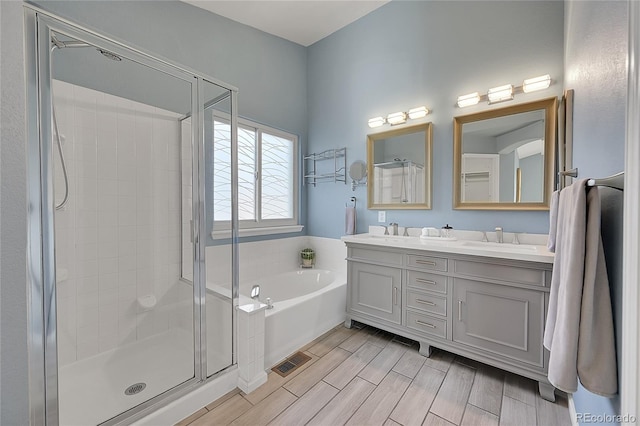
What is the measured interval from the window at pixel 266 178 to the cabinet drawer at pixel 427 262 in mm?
1595

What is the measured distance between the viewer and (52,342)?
1.12 m

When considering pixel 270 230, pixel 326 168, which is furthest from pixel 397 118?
pixel 270 230

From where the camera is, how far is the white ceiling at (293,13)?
8.78 ft

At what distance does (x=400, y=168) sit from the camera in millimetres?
2791

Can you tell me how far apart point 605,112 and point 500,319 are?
1.34 m

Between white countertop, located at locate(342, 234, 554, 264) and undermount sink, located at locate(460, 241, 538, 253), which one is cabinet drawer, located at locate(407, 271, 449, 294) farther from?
undermount sink, located at locate(460, 241, 538, 253)

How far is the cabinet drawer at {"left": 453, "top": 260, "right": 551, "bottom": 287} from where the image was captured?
5.35ft

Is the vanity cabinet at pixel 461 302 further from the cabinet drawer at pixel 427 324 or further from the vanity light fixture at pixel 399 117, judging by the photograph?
the vanity light fixture at pixel 399 117

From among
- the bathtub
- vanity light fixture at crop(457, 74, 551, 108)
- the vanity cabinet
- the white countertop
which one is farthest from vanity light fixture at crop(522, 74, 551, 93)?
the bathtub

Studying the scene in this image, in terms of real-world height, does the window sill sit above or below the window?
below

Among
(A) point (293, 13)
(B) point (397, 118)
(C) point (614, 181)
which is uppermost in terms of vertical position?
(A) point (293, 13)

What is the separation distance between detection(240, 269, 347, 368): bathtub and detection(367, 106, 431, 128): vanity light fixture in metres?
1.70

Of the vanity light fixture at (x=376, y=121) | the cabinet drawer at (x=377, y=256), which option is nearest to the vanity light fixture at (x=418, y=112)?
the vanity light fixture at (x=376, y=121)

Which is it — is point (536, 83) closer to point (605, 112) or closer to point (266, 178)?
point (605, 112)
